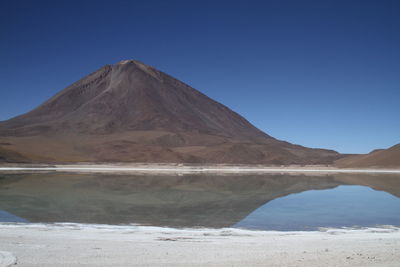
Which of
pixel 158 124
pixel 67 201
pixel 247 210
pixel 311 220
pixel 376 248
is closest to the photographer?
pixel 376 248

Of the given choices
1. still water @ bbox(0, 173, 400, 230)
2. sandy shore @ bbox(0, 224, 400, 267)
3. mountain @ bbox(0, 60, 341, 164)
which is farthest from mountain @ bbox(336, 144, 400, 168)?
sandy shore @ bbox(0, 224, 400, 267)

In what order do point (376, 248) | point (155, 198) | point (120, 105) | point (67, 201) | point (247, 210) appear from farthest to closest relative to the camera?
point (120, 105) → point (155, 198) → point (67, 201) → point (247, 210) → point (376, 248)

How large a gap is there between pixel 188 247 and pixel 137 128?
11032 cm

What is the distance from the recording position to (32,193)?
2441cm

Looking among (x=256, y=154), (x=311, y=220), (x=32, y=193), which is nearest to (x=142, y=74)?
(x=256, y=154)

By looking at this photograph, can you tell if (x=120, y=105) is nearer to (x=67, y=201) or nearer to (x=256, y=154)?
(x=256, y=154)

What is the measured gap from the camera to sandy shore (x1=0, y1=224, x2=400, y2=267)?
7.64 meters

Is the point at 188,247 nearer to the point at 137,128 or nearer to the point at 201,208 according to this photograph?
the point at 201,208

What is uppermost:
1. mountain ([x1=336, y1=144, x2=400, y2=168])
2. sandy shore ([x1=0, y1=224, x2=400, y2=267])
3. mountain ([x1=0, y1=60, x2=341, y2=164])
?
mountain ([x1=0, y1=60, x2=341, y2=164])

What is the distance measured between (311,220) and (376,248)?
7198 millimetres

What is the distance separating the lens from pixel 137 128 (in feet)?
386

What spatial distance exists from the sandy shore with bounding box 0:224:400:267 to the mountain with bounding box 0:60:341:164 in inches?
2129

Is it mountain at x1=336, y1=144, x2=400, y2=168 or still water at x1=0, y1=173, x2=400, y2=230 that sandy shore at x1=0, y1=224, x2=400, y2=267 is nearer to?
still water at x1=0, y1=173, x2=400, y2=230

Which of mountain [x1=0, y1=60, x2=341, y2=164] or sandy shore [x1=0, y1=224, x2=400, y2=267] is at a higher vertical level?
mountain [x1=0, y1=60, x2=341, y2=164]
